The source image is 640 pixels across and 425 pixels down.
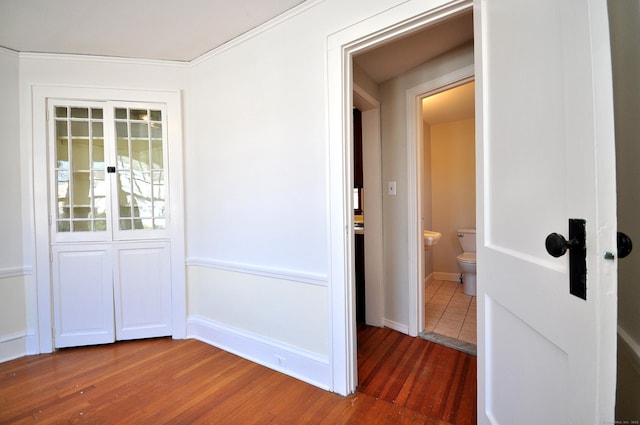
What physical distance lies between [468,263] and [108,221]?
12.6ft

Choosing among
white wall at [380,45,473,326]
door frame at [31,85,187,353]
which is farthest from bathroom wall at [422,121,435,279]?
door frame at [31,85,187,353]

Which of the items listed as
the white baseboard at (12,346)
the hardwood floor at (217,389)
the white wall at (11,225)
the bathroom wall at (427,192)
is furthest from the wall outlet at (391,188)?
the white baseboard at (12,346)

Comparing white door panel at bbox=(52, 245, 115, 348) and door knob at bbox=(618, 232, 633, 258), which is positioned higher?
door knob at bbox=(618, 232, 633, 258)

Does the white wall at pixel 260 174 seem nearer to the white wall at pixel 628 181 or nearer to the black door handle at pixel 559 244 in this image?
the white wall at pixel 628 181

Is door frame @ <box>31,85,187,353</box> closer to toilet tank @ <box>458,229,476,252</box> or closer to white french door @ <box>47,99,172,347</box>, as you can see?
white french door @ <box>47,99,172,347</box>

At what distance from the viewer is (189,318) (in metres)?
2.44

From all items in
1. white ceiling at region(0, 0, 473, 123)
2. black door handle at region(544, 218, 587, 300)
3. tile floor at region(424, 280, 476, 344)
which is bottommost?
tile floor at region(424, 280, 476, 344)

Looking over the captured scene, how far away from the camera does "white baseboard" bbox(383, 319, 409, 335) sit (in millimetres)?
2428

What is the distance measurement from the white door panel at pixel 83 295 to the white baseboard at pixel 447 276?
13.4 feet

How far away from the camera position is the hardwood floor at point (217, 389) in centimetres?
147

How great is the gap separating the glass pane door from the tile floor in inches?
125

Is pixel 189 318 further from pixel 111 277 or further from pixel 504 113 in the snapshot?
pixel 504 113

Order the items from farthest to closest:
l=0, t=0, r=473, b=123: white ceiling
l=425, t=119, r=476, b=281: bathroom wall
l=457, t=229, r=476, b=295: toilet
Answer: l=425, t=119, r=476, b=281: bathroom wall → l=457, t=229, r=476, b=295: toilet → l=0, t=0, r=473, b=123: white ceiling

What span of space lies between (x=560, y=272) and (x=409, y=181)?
1.78 metres
